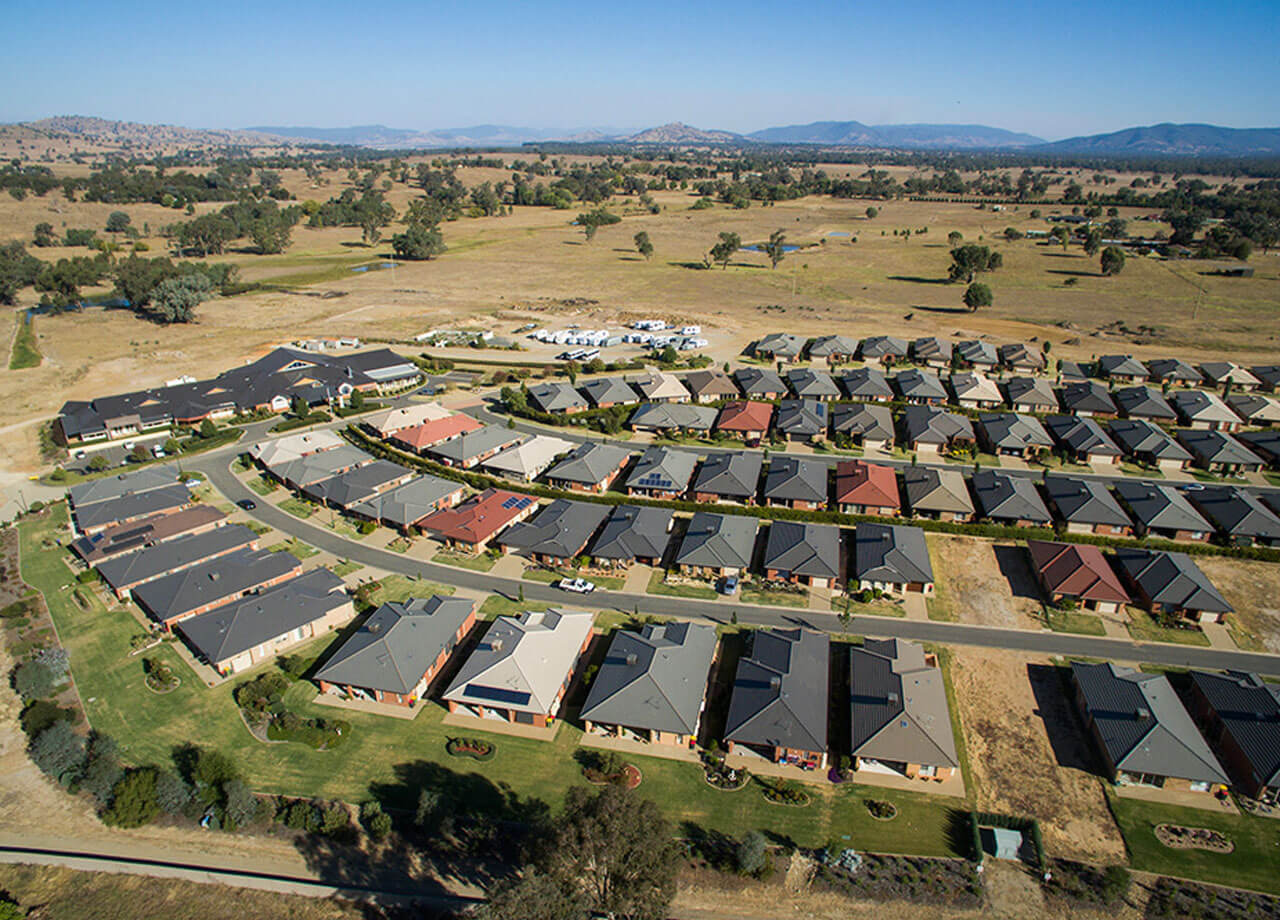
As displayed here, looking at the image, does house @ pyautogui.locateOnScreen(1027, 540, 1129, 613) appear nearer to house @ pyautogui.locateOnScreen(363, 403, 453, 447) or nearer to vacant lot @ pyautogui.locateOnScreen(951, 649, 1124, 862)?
vacant lot @ pyautogui.locateOnScreen(951, 649, 1124, 862)

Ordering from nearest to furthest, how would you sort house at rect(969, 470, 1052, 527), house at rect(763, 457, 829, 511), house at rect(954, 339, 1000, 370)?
house at rect(969, 470, 1052, 527), house at rect(763, 457, 829, 511), house at rect(954, 339, 1000, 370)

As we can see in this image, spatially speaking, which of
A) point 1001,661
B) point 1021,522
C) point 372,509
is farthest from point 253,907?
point 1021,522

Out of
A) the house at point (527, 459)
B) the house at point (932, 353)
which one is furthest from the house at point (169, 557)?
the house at point (932, 353)

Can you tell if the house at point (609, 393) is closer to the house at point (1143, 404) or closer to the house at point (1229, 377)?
the house at point (1143, 404)

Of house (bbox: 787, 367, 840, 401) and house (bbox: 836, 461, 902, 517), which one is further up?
house (bbox: 787, 367, 840, 401)

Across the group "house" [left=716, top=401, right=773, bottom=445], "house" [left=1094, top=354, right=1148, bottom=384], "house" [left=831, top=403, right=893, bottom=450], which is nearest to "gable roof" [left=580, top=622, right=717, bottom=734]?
"house" [left=716, top=401, right=773, bottom=445]

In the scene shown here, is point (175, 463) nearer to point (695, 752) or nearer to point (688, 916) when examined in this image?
point (695, 752)

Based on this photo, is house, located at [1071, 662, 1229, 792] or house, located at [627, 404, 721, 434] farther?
house, located at [627, 404, 721, 434]

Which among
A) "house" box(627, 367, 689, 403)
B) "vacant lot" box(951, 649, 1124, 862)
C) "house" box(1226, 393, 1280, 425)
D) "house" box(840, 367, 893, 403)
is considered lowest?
"vacant lot" box(951, 649, 1124, 862)
